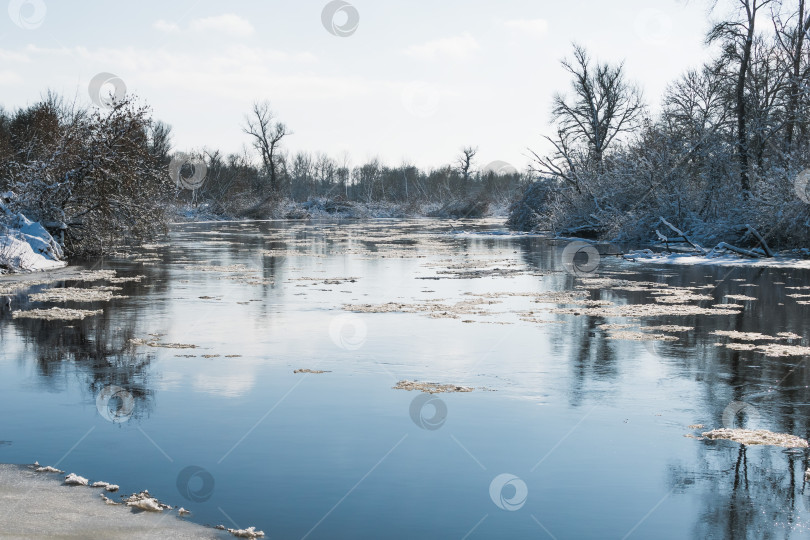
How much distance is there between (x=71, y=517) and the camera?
5.10 metres

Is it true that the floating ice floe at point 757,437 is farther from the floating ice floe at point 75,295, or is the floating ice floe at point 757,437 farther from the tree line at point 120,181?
the tree line at point 120,181

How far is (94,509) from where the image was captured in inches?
206

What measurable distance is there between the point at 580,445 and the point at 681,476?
949 millimetres

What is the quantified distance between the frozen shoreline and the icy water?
257 millimetres

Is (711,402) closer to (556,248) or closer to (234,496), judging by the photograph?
(234,496)

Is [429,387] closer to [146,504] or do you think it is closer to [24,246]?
[146,504]

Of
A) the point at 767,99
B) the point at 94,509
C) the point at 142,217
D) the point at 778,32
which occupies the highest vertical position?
the point at 778,32

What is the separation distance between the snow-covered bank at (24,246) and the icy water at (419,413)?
5.80 metres

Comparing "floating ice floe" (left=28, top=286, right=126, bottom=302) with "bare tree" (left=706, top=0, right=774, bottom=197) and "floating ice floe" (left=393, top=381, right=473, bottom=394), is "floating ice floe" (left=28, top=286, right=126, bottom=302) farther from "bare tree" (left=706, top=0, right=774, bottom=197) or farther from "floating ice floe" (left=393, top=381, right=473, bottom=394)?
"bare tree" (left=706, top=0, right=774, bottom=197)

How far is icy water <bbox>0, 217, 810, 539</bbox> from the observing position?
5336 mm

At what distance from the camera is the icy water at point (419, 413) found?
5336 mm

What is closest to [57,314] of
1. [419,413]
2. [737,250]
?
[419,413]

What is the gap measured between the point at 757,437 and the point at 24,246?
20.3 meters

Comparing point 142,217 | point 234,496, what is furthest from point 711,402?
point 142,217
